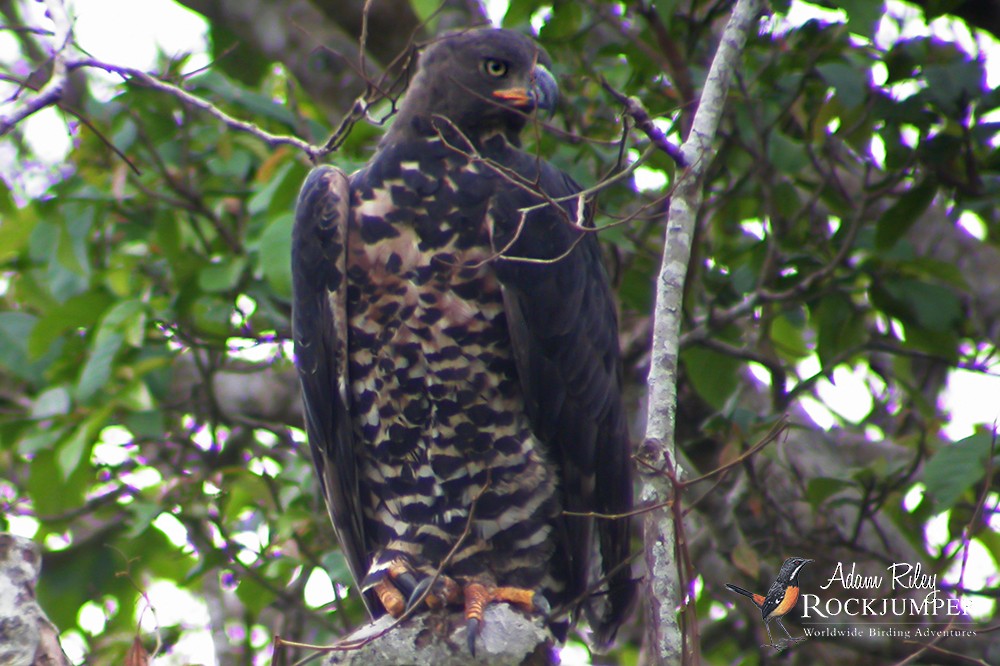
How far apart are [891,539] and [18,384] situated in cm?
383

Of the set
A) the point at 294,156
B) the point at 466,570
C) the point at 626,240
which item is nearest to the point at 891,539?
the point at 626,240

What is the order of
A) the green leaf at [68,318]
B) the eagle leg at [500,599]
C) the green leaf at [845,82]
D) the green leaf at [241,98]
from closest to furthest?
the eagle leg at [500,599], the green leaf at [845,82], the green leaf at [241,98], the green leaf at [68,318]

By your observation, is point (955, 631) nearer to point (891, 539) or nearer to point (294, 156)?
point (891, 539)

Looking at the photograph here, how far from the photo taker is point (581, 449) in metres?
3.04

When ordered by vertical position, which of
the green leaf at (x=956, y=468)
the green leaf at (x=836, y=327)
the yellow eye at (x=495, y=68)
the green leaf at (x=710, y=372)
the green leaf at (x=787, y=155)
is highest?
the yellow eye at (x=495, y=68)

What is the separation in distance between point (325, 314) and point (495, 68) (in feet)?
2.73

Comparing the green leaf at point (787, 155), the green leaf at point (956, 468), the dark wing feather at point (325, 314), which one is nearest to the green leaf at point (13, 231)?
the dark wing feather at point (325, 314)

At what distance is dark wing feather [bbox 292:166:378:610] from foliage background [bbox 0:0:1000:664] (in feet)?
0.72

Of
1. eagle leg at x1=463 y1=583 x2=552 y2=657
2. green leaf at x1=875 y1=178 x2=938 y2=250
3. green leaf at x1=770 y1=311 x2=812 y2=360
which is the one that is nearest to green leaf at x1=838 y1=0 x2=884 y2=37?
green leaf at x1=875 y1=178 x2=938 y2=250

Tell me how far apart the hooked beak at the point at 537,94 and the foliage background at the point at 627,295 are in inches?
9.1

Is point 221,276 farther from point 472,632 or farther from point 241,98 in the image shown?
point 472,632

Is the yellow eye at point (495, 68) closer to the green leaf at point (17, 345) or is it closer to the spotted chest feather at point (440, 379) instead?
the spotted chest feather at point (440, 379)

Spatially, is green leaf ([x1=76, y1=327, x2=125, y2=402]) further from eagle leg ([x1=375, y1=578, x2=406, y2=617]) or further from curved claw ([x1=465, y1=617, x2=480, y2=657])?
curved claw ([x1=465, y1=617, x2=480, y2=657])

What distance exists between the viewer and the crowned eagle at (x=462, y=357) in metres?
2.91
